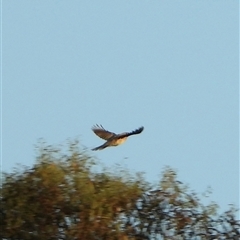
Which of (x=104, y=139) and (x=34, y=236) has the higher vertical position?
(x=104, y=139)

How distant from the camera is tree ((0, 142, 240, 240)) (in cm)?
2173

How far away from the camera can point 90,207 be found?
21781mm

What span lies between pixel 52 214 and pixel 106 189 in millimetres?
1084

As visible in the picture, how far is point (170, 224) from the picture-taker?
73.4ft

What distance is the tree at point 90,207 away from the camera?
21734 millimetres

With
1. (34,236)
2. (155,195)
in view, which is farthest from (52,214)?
(155,195)

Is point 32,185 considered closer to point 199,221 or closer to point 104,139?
point 104,139

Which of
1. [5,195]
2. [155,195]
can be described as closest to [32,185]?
[5,195]

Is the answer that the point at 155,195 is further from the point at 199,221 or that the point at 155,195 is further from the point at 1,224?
the point at 1,224

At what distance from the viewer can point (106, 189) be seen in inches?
872

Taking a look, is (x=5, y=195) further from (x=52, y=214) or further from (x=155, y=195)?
(x=155, y=195)

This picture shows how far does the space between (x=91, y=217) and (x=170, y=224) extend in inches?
63.5

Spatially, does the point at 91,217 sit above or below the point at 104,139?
below

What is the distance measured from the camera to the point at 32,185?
73.0ft
